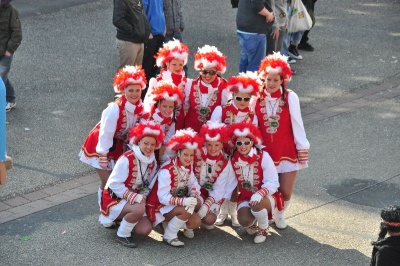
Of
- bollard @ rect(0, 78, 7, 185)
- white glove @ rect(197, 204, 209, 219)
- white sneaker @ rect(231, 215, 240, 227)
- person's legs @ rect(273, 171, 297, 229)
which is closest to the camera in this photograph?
bollard @ rect(0, 78, 7, 185)

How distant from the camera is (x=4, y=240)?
24.1 ft

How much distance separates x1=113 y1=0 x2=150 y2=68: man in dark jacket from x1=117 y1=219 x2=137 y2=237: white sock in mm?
3279

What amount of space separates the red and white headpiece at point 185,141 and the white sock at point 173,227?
61cm

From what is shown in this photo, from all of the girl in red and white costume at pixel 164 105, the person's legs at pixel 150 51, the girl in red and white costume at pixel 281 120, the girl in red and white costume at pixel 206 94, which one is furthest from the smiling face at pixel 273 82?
the person's legs at pixel 150 51

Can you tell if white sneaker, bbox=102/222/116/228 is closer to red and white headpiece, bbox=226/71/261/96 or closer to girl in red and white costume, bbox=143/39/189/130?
girl in red and white costume, bbox=143/39/189/130

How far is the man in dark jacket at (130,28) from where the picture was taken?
32.6 ft

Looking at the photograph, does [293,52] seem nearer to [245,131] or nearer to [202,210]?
[245,131]

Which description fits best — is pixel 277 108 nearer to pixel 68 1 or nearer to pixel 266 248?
pixel 266 248

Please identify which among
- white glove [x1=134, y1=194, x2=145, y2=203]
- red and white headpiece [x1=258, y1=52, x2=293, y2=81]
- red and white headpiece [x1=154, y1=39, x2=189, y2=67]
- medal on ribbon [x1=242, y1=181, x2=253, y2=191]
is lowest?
white glove [x1=134, y1=194, x2=145, y2=203]

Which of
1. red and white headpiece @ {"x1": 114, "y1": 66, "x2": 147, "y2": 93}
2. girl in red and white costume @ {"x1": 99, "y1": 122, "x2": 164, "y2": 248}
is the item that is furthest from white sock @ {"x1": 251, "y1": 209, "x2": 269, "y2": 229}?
red and white headpiece @ {"x1": 114, "y1": 66, "x2": 147, "y2": 93}

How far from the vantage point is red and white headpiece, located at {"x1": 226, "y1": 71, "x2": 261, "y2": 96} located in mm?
7504

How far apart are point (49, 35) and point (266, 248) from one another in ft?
23.3

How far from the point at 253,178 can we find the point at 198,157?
0.51 metres

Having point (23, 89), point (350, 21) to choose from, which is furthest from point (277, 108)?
point (350, 21)
